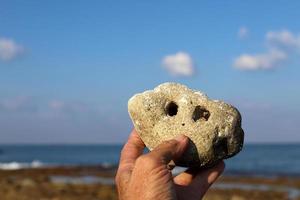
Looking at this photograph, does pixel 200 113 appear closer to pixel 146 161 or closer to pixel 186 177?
pixel 186 177

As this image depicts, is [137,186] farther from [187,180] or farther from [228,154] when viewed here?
[228,154]

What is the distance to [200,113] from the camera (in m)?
4.86

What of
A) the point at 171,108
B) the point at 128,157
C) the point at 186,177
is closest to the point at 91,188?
the point at 171,108

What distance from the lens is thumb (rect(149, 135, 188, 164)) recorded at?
3.99 meters

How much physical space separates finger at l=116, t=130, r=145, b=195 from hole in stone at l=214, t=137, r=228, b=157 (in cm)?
62

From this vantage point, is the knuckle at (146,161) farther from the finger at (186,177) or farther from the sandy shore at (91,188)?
the sandy shore at (91,188)

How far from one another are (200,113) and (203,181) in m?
0.62

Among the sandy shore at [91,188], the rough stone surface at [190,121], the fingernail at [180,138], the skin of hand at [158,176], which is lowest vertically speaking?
the skin of hand at [158,176]

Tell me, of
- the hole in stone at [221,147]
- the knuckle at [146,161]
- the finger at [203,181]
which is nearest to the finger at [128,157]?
the knuckle at [146,161]

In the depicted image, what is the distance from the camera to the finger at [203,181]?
4412 mm

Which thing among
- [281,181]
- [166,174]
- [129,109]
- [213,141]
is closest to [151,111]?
[129,109]

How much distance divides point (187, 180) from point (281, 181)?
4466cm

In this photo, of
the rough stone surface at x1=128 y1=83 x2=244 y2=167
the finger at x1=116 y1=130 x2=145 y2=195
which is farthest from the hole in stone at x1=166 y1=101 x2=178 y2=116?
the finger at x1=116 y1=130 x2=145 y2=195

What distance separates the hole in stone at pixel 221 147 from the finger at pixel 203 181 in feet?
0.27
